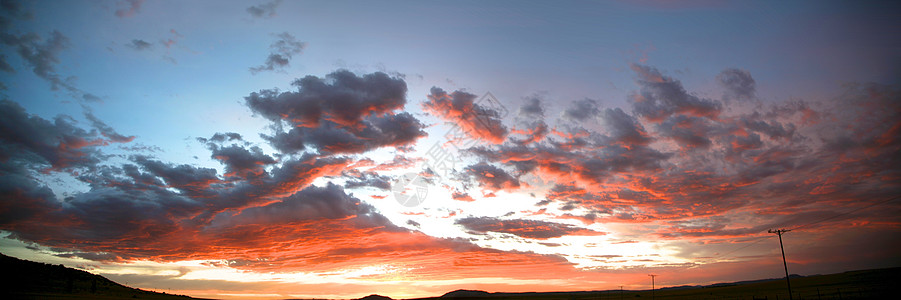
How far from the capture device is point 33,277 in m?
145

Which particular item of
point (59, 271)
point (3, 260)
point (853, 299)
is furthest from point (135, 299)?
point (853, 299)

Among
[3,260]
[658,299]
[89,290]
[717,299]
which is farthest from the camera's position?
[658,299]

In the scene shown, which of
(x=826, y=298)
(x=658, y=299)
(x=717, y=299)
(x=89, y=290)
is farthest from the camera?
(x=658, y=299)

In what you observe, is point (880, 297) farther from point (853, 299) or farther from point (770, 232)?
point (770, 232)

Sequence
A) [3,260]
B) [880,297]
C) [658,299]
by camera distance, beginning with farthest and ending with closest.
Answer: [658,299] < [3,260] < [880,297]

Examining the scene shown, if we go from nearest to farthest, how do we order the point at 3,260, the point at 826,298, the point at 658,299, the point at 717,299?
the point at 826,298 → the point at 717,299 → the point at 3,260 → the point at 658,299

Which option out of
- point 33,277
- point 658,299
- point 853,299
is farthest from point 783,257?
point 33,277

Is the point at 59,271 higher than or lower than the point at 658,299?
higher

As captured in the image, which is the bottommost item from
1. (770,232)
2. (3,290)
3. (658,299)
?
(658,299)

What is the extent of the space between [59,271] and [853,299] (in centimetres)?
25853

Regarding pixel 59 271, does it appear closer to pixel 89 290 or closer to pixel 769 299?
pixel 89 290

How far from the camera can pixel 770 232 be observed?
87.0 meters

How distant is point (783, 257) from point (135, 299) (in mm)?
177901

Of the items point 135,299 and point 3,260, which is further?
point 3,260
